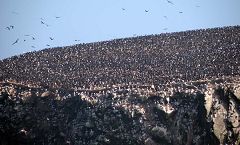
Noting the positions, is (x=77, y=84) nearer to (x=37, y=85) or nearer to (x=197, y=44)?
(x=37, y=85)

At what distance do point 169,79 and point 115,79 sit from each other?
6192 mm

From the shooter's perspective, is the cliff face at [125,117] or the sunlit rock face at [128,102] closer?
the cliff face at [125,117]

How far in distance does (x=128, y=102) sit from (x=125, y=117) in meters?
1.57

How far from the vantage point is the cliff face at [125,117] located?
27.2 m

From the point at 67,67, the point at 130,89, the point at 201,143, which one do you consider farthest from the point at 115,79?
the point at 201,143

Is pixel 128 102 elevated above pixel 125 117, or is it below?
above

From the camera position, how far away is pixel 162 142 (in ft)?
88.7

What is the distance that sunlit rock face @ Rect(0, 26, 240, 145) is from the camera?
27.4 metres

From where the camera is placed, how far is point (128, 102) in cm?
2875

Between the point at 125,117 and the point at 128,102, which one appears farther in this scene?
the point at 128,102

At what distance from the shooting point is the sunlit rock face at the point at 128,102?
27422mm

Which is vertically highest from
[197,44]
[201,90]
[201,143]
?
[197,44]

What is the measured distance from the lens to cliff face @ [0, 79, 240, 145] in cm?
2725

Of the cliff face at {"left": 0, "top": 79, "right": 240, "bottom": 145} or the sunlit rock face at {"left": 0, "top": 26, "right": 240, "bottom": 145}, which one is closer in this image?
the cliff face at {"left": 0, "top": 79, "right": 240, "bottom": 145}
